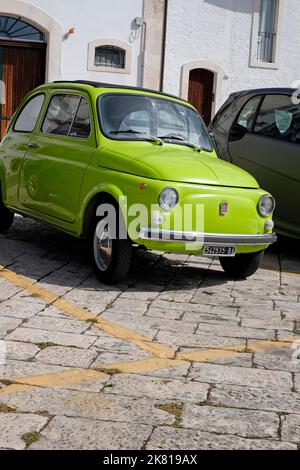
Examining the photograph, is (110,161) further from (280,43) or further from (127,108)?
(280,43)

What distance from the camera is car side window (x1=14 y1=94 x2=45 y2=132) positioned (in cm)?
914

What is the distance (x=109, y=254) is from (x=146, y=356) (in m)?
2.02

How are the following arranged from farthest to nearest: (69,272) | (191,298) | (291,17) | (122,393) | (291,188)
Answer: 1. (291,17)
2. (291,188)
3. (69,272)
4. (191,298)
5. (122,393)

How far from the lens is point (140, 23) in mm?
20766

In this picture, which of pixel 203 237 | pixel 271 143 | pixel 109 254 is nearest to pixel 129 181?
pixel 109 254

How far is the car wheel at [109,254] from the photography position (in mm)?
7234

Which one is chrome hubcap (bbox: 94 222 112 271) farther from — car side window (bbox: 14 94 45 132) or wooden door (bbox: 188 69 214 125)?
wooden door (bbox: 188 69 214 125)

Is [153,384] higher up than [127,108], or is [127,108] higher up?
[127,108]

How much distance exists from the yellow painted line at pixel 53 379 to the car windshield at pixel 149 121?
3344 millimetres

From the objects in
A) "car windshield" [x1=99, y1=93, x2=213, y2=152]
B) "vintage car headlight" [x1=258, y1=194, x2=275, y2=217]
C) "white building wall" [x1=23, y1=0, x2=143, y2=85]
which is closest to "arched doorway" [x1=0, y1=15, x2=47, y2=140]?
"white building wall" [x1=23, y1=0, x2=143, y2=85]

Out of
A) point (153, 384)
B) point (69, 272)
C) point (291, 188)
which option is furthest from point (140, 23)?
point (153, 384)

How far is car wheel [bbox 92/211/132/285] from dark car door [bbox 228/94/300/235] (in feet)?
8.63

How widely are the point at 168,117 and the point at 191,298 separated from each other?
2.11 m

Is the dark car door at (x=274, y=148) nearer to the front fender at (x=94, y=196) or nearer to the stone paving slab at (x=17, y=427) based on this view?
the front fender at (x=94, y=196)
